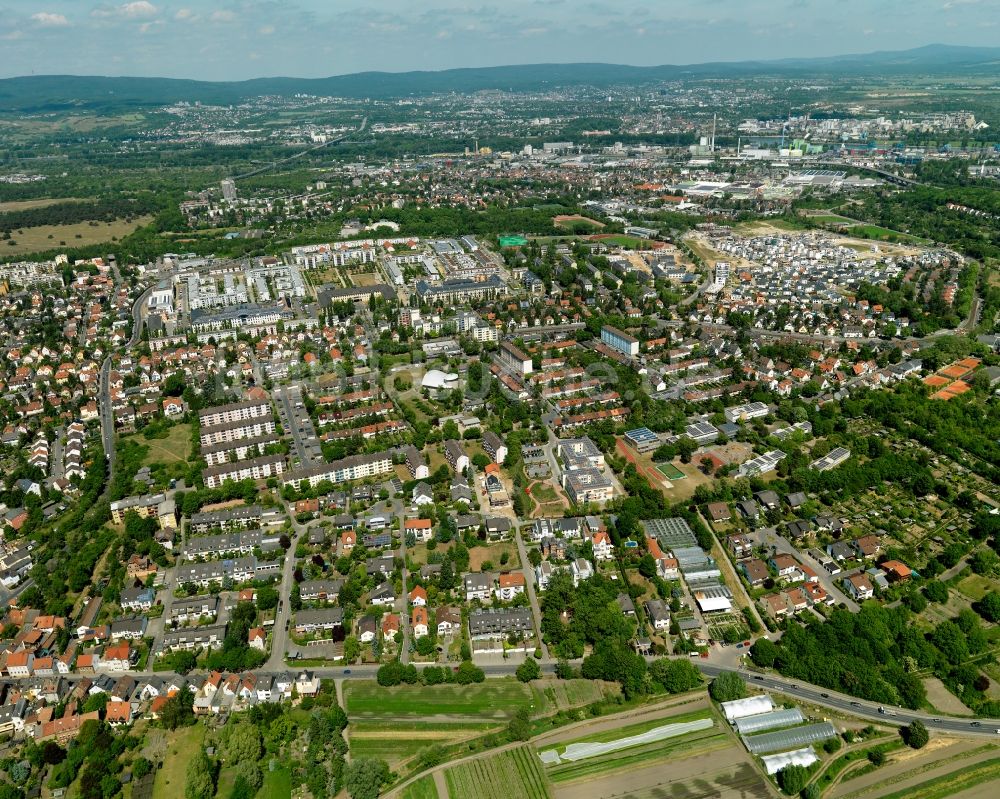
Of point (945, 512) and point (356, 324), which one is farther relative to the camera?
point (356, 324)

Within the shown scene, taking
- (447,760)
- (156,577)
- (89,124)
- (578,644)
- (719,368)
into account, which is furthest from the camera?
(89,124)

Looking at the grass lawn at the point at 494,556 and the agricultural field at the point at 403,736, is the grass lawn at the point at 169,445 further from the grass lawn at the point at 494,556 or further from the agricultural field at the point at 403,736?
the agricultural field at the point at 403,736

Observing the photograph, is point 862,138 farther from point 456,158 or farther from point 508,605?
point 508,605

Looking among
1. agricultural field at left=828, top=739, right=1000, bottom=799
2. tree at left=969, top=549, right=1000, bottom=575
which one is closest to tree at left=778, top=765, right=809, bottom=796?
agricultural field at left=828, top=739, right=1000, bottom=799

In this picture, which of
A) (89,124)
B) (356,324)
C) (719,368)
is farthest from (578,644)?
(89,124)

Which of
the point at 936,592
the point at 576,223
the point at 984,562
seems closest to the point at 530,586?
the point at 936,592

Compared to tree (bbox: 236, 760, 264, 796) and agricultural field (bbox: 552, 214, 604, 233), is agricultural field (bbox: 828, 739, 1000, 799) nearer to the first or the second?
tree (bbox: 236, 760, 264, 796)
